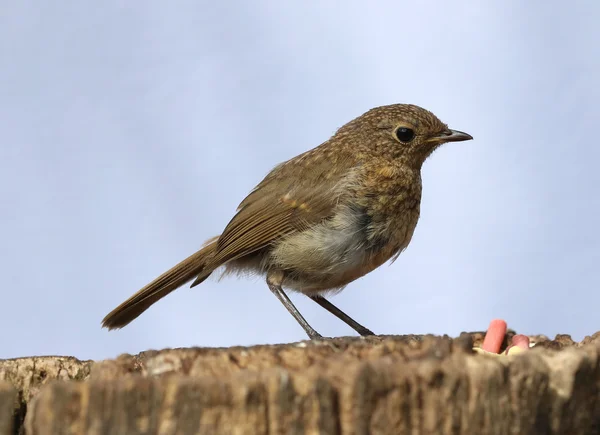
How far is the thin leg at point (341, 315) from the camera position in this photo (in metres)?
6.90

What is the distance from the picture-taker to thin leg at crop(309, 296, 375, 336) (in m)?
6.90

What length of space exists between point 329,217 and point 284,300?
77cm

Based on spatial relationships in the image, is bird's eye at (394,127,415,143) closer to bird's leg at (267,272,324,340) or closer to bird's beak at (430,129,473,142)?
bird's beak at (430,129,473,142)

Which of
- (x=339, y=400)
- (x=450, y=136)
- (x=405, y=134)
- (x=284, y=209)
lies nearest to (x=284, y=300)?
(x=284, y=209)

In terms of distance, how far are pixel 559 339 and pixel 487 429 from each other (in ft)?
7.75

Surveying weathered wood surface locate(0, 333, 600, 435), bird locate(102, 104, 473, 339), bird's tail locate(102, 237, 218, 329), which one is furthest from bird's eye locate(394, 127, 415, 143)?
weathered wood surface locate(0, 333, 600, 435)

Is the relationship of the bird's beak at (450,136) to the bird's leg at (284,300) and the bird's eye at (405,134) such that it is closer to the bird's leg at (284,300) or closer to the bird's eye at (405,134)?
the bird's eye at (405,134)

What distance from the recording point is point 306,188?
6.32 metres

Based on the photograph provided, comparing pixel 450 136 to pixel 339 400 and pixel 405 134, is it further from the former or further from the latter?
pixel 339 400

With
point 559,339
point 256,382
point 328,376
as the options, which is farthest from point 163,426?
point 559,339

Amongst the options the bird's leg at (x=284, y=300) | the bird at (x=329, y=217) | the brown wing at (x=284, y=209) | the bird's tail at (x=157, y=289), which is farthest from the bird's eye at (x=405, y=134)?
the bird's tail at (x=157, y=289)

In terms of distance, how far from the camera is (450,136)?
21.6ft

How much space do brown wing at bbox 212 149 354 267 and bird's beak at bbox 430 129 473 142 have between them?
2.60 feet

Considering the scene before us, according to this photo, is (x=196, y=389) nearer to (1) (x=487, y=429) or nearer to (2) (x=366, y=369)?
(2) (x=366, y=369)
